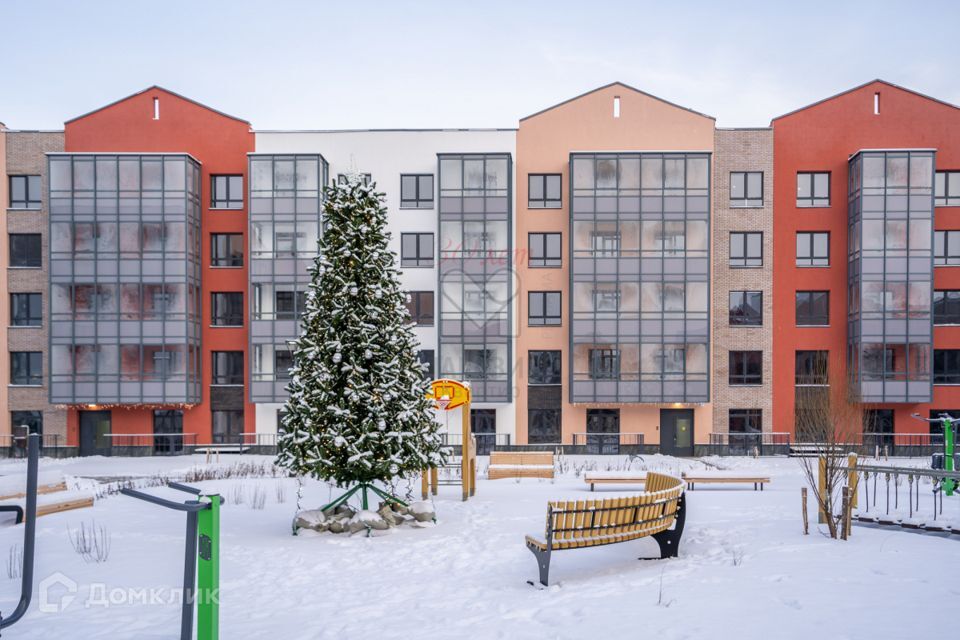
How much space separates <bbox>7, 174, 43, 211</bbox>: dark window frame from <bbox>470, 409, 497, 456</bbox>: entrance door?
2571cm

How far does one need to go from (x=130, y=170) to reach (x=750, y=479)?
32.1 m

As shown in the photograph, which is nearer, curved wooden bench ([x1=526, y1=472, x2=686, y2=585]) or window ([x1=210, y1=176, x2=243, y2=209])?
curved wooden bench ([x1=526, y1=472, x2=686, y2=585])

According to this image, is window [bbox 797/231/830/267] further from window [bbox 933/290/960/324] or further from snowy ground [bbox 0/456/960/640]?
snowy ground [bbox 0/456/960/640]

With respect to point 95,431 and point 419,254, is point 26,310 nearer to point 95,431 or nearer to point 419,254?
Result: point 95,431

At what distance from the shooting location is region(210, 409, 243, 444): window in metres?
35.0

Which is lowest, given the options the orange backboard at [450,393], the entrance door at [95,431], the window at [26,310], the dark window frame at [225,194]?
the entrance door at [95,431]

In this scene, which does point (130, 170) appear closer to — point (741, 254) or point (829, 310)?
point (741, 254)

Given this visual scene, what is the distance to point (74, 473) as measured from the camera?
1024 inches

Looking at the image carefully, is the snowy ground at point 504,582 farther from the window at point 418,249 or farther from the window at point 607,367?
the window at point 418,249

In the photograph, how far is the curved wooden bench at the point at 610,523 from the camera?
8781mm

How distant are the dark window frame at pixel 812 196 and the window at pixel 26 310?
132 ft

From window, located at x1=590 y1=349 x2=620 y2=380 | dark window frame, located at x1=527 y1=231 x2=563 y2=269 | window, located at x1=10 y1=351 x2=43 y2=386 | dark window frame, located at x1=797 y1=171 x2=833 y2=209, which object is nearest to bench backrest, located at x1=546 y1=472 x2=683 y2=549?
window, located at x1=590 y1=349 x2=620 y2=380

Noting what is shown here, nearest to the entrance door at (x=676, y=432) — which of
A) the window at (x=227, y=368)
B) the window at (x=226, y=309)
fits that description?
the window at (x=227, y=368)

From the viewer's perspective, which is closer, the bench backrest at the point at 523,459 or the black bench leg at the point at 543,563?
the black bench leg at the point at 543,563
